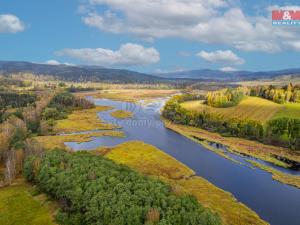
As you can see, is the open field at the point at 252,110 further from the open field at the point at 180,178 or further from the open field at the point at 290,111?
the open field at the point at 180,178

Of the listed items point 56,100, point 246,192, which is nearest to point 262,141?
point 246,192

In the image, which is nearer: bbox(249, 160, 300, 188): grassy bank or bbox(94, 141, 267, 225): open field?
bbox(94, 141, 267, 225): open field

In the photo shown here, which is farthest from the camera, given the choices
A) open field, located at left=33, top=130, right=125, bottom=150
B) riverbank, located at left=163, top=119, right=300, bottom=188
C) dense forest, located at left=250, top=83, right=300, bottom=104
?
dense forest, located at left=250, top=83, right=300, bottom=104

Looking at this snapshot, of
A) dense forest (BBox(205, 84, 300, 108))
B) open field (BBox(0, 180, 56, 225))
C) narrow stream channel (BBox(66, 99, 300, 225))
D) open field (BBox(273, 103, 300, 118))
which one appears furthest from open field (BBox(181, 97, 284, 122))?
open field (BBox(0, 180, 56, 225))

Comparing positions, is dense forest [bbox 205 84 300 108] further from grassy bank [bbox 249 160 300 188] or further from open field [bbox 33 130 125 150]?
grassy bank [bbox 249 160 300 188]

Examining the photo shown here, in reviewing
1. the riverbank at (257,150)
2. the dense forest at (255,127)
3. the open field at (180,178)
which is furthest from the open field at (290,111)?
the open field at (180,178)

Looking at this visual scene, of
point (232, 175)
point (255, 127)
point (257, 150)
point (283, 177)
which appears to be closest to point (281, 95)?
point (255, 127)

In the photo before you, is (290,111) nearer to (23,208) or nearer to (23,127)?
(23,127)

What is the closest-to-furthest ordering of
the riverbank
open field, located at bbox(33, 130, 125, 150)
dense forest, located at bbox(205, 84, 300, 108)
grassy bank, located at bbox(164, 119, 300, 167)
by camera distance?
1. the riverbank
2. grassy bank, located at bbox(164, 119, 300, 167)
3. open field, located at bbox(33, 130, 125, 150)
4. dense forest, located at bbox(205, 84, 300, 108)
